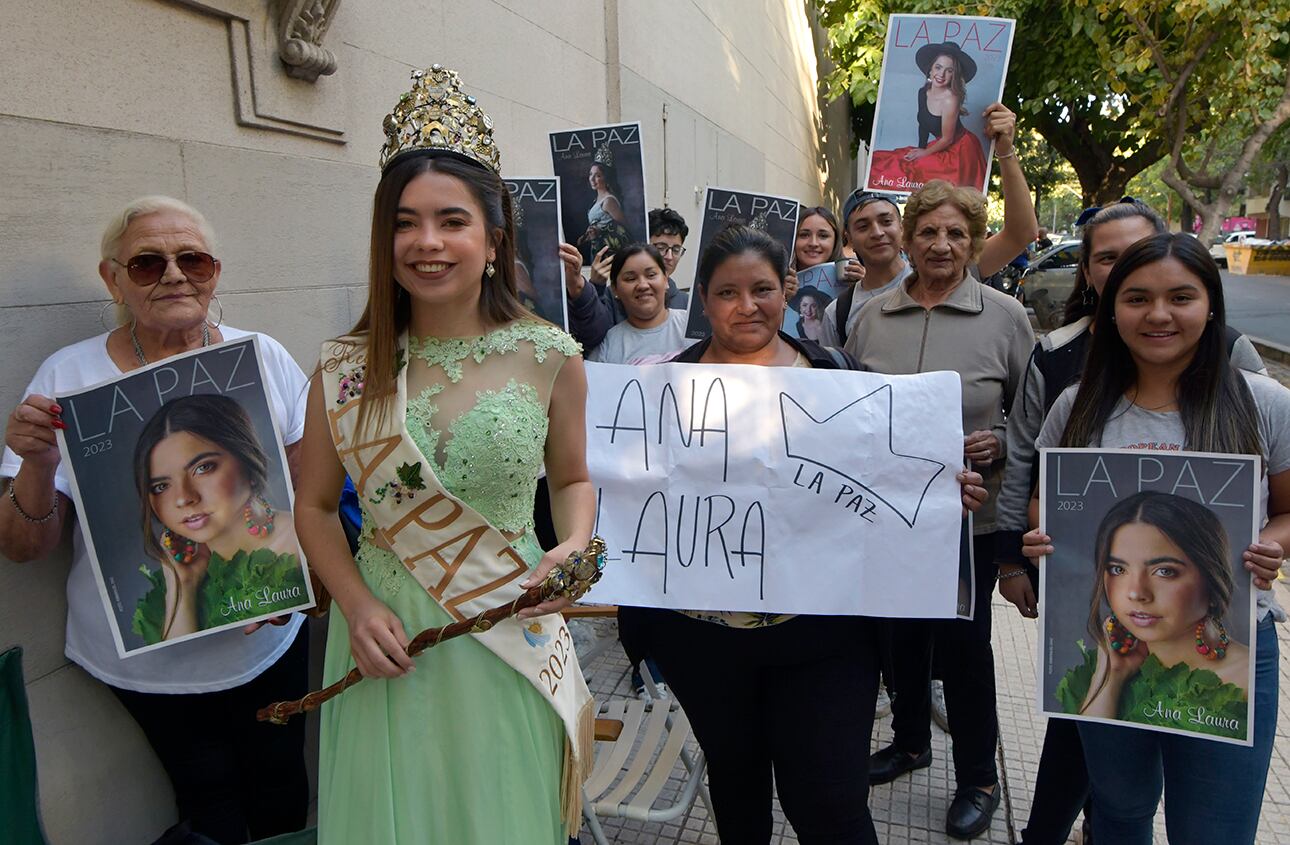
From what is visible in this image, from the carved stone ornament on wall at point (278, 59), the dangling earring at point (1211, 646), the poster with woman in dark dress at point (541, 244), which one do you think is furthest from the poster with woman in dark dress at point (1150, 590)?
the carved stone ornament on wall at point (278, 59)

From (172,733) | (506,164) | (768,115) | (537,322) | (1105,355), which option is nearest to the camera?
(537,322)

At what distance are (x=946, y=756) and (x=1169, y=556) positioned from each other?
172 centimetres

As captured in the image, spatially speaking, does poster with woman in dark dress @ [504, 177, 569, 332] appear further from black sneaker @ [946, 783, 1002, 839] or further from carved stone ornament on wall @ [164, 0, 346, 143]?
black sneaker @ [946, 783, 1002, 839]

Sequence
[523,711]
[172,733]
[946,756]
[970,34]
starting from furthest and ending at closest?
[970,34] → [946,756] → [172,733] → [523,711]

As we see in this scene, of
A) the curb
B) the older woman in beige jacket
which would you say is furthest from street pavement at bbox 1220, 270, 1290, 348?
the older woman in beige jacket

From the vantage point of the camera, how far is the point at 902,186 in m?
3.59

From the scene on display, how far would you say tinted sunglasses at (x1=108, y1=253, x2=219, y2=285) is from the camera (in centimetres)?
197

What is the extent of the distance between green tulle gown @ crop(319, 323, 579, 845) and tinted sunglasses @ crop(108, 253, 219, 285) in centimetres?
80

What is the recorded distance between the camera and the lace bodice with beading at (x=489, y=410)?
1548mm

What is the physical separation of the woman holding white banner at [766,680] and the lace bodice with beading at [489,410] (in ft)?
1.93

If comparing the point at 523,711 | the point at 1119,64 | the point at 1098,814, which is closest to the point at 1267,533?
the point at 1098,814

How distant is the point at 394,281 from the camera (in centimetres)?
162

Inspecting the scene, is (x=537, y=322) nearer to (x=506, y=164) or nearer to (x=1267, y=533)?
(x=1267, y=533)

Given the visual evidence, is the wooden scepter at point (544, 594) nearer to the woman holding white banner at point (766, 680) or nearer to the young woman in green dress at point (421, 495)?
the young woman in green dress at point (421, 495)
